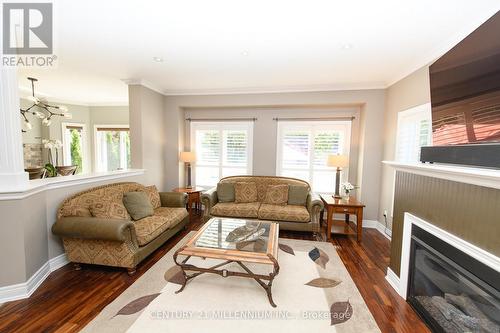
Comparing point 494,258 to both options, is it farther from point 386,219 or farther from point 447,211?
point 386,219

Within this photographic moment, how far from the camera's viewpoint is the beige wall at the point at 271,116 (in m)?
3.94

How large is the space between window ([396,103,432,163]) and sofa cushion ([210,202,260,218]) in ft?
8.22

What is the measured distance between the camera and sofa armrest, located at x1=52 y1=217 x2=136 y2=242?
2.24 m

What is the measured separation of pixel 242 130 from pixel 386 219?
3253 millimetres

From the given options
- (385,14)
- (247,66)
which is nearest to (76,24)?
(247,66)

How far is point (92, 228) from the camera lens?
7.43 ft

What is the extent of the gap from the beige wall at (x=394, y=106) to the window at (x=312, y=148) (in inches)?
28.0

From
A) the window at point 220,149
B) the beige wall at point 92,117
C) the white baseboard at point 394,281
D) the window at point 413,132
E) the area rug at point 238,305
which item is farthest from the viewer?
the beige wall at point 92,117

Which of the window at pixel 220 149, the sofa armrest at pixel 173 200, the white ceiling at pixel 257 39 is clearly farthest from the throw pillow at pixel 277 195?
the white ceiling at pixel 257 39

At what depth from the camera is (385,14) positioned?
6.17 ft

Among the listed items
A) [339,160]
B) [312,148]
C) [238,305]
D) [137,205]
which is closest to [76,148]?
[137,205]
